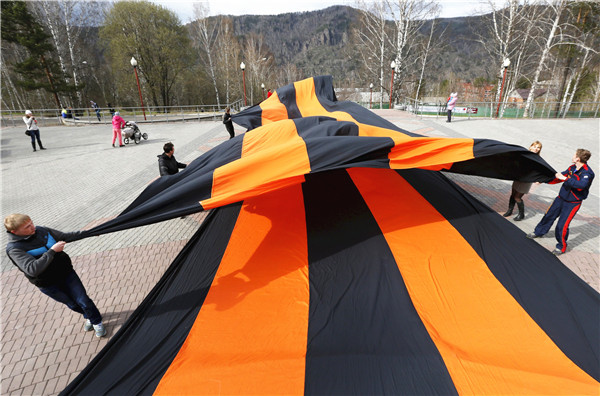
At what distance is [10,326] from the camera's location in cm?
331

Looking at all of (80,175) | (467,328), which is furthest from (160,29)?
(467,328)

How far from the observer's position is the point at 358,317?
253cm

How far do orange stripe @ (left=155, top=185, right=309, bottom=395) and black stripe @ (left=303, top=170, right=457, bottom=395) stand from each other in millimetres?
151

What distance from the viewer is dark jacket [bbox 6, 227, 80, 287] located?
244 cm

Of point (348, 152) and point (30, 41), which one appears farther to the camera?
point (30, 41)

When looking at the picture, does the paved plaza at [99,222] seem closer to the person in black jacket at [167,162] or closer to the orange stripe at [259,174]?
the person in black jacket at [167,162]

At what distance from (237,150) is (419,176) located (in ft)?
9.07

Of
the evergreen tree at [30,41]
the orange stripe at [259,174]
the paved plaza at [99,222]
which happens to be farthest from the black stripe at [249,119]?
the evergreen tree at [30,41]

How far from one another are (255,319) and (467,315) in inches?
77.2

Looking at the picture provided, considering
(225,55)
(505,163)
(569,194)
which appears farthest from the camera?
(225,55)

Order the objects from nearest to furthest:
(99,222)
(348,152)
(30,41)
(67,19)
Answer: (348,152) → (99,222) → (30,41) → (67,19)

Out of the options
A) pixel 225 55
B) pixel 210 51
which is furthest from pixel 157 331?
pixel 225 55

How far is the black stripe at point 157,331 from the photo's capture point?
7.11 ft

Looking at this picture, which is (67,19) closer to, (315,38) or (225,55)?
(225,55)
